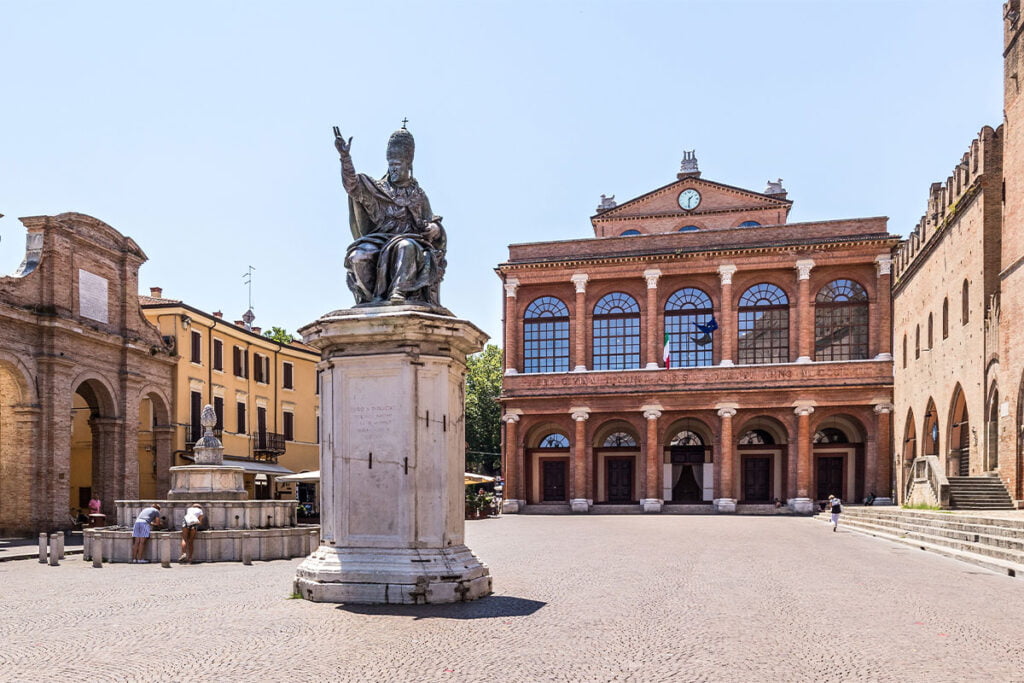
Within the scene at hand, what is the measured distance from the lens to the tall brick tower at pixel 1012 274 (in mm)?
23109

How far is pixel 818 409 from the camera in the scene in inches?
1534

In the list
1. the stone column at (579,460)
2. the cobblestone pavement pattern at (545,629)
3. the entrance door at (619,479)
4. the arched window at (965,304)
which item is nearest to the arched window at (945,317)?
the arched window at (965,304)

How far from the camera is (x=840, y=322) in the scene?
130ft

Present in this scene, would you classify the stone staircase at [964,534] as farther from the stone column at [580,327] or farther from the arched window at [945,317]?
the stone column at [580,327]

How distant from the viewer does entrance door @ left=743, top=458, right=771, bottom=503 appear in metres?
41.7

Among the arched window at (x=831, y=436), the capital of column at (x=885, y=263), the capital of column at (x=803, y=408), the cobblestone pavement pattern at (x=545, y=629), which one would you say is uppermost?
the capital of column at (x=885, y=263)

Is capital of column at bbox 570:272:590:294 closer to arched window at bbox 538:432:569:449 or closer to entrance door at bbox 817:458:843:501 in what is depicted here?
arched window at bbox 538:432:569:449

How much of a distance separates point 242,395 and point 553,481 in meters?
15.3

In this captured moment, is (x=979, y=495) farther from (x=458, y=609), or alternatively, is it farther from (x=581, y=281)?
(x=581, y=281)

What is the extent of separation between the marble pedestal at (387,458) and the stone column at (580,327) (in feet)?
107

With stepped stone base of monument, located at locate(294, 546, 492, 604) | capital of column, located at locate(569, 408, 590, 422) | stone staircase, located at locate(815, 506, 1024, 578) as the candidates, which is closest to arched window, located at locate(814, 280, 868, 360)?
capital of column, located at locate(569, 408, 590, 422)

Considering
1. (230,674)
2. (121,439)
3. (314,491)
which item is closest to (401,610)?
(230,674)

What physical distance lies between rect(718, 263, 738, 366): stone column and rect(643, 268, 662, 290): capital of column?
281 cm

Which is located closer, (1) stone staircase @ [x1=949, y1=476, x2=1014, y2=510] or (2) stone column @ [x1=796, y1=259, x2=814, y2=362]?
(1) stone staircase @ [x1=949, y1=476, x2=1014, y2=510]
